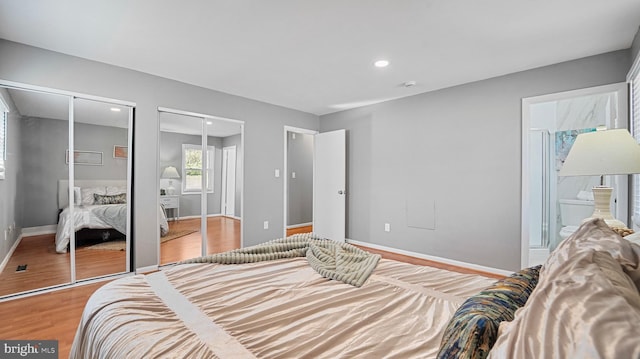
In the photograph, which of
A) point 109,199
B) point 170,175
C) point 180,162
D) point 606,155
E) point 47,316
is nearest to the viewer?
point 606,155

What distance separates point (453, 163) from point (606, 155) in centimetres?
222

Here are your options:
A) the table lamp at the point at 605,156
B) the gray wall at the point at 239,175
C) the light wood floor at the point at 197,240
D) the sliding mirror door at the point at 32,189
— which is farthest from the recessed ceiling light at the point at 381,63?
the sliding mirror door at the point at 32,189

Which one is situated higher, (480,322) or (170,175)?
(170,175)

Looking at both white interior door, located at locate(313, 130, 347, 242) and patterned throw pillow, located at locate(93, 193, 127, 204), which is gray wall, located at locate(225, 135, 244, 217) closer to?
patterned throw pillow, located at locate(93, 193, 127, 204)

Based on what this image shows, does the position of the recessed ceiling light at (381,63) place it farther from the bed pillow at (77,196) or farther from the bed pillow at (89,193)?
the bed pillow at (77,196)

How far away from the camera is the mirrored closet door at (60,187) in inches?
115

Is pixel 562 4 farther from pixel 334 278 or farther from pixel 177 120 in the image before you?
pixel 177 120

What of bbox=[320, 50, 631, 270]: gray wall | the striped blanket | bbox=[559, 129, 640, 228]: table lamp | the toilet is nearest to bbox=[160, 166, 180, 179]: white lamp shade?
the striped blanket

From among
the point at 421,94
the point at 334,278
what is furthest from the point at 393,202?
the point at 334,278

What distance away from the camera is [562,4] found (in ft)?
7.10

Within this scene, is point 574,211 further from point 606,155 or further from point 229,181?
point 229,181

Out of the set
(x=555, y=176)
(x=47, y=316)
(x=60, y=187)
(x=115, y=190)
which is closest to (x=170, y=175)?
(x=115, y=190)

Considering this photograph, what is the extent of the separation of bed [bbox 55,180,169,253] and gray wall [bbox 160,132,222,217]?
58 centimetres

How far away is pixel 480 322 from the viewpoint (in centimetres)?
77
